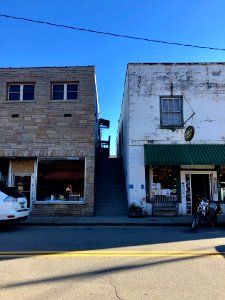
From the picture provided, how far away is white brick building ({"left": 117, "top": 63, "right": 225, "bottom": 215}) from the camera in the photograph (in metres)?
17.2

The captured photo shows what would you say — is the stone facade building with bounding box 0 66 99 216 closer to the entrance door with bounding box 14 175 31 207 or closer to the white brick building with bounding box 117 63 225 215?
the entrance door with bounding box 14 175 31 207

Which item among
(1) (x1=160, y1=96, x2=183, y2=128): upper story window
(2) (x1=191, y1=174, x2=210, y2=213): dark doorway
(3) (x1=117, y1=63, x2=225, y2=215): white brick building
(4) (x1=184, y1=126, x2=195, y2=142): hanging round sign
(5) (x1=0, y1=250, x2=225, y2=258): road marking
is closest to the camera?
(5) (x1=0, y1=250, x2=225, y2=258): road marking

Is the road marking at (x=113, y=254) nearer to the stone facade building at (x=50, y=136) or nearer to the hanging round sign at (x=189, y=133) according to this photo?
the stone facade building at (x=50, y=136)

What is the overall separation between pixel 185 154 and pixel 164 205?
2.75m

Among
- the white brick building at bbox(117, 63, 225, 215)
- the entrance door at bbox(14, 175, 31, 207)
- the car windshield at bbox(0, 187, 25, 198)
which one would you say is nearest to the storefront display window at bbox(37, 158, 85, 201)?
the entrance door at bbox(14, 175, 31, 207)

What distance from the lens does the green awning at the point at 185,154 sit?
16438mm

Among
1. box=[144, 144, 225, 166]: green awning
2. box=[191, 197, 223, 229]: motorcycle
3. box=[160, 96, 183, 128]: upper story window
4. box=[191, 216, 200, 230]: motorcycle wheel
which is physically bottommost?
box=[191, 216, 200, 230]: motorcycle wheel

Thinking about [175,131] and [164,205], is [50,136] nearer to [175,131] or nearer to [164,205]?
[175,131]

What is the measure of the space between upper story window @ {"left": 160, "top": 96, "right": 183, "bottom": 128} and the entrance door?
7.64 m

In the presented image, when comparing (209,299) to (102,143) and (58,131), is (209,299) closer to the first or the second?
(58,131)

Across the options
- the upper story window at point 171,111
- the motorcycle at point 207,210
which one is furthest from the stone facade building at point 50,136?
the motorcycle at point 207,210

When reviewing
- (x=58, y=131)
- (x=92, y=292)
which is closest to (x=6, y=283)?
(x=92, y=292)

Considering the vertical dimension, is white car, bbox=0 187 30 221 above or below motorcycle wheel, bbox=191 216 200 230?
above

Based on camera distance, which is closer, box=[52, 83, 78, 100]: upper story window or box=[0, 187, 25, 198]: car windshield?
box=[0, 187, 25, 198]: car windshield
